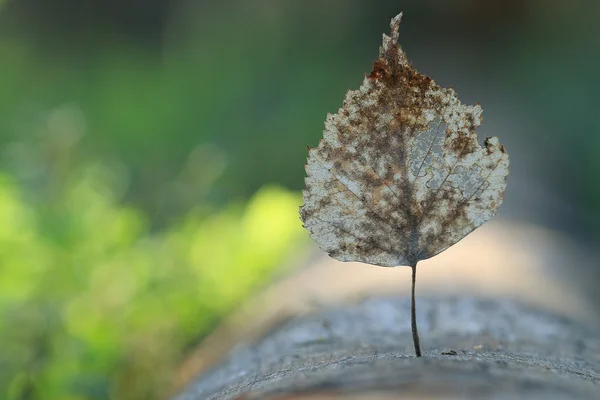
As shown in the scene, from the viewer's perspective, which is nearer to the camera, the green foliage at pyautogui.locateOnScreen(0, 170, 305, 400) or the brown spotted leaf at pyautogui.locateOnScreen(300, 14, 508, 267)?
the brown spotted leaf at pyautogui.locateOnScreen(300, 14, 508, 267)

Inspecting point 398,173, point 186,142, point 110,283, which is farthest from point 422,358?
point 186,142

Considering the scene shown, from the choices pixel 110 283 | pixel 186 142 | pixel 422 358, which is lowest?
pixel 422 358

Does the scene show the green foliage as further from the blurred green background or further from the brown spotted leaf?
the brown spotted leaf

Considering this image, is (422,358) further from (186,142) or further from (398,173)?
(186,142)

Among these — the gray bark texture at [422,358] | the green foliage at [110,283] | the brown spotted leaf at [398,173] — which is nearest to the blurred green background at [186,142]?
the green foliage at [110,283]

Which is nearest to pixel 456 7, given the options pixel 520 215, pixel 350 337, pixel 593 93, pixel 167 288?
pixel 593 93

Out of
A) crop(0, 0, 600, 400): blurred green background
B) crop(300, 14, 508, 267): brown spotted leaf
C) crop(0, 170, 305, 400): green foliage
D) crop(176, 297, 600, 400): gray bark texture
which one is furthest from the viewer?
crop(0, 0, 600, 400): blurred green background

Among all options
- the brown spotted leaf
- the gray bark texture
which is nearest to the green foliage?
the gray bark texture
